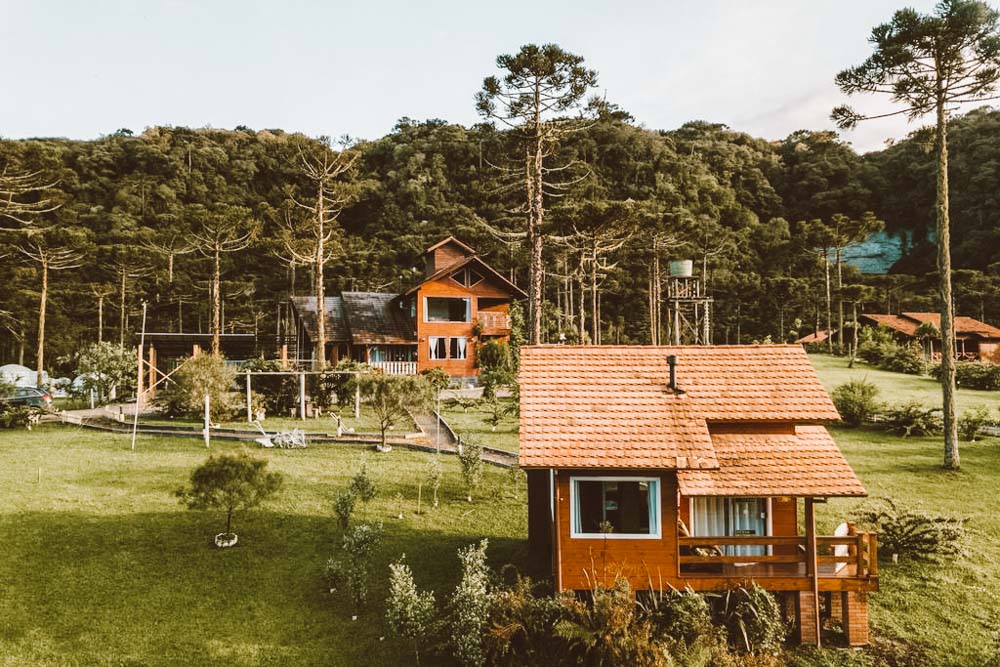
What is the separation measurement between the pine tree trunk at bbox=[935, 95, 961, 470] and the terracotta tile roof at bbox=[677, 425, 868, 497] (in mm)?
10338

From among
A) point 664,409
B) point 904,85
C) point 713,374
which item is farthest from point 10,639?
point 904,85

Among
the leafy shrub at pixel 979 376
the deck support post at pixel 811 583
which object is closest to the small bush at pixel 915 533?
the deck support post at pixel 811 583

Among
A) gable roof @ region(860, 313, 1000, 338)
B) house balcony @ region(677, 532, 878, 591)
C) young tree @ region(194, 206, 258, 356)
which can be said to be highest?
young tree @ region(194, 206, 258, 356)

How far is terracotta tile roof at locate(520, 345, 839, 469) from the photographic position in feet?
31.8

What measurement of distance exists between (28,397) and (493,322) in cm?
2450

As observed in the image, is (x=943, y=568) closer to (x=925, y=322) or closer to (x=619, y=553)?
(x=619, y=553)

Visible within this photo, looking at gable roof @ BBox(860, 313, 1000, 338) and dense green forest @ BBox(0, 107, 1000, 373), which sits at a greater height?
dense green forest @ BBox(0, 107, 1000, 373)

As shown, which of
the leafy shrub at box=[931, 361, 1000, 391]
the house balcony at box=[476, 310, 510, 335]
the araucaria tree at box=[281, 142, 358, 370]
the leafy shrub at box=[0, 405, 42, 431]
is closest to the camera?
the leafy shrub at box=[0, 405, 42, 431]

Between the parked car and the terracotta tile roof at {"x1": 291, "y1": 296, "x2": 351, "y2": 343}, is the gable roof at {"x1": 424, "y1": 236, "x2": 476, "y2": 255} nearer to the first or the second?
the terracotta tile roof at {"x1": 291, "y1": 296, "x2": 351, "y2": 343}

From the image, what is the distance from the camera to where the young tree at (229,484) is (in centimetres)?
1235

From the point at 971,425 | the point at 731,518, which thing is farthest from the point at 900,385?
the point at 731,518

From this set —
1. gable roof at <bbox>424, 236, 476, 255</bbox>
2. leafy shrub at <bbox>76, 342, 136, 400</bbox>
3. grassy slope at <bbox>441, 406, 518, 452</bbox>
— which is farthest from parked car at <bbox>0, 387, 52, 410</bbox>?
gable roof at <bbox>424, 236, 476, 255</bbox>

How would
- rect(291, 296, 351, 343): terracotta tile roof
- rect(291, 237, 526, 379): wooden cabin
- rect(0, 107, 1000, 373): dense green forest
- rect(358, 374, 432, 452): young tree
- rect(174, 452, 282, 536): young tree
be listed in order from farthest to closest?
1. rect(0, 107, 1000, 373): dense green forest
2. rect(291, 237, 526, 379): wooden cabin
3. rect(291, 296, 351, 343): terracotta tile roof
4. rect(358, 374, 432, 452): young tree
5. rect(174, 452, 282, 536): young tree

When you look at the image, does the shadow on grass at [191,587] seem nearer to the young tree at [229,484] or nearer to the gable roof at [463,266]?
A: the young tree at [229,484]
